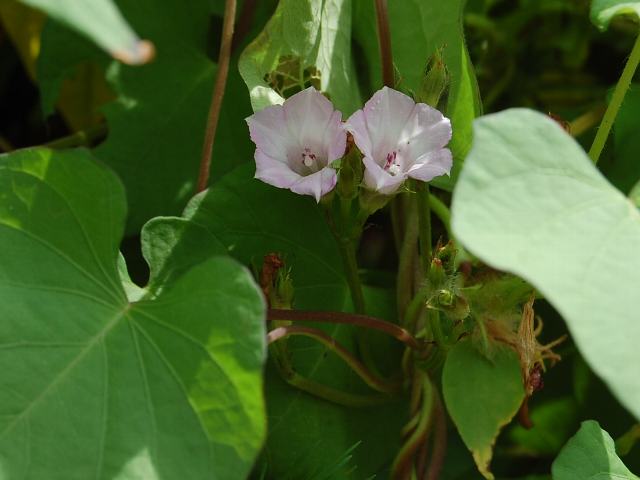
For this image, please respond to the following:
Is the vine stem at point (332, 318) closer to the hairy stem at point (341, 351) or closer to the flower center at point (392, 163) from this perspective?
the hairy stem at point (341, 351)

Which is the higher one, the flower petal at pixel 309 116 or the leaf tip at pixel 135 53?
the leaf tip at pixel 135 53

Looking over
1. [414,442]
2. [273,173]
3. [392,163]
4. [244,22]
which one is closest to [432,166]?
[392,163]

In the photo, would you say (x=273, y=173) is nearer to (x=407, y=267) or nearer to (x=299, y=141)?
(x=299, y=141)

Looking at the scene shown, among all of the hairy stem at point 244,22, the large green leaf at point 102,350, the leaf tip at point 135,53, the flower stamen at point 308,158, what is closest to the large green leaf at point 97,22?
the leaf tip at point 135,53

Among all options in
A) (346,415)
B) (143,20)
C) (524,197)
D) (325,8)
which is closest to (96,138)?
(143,20)

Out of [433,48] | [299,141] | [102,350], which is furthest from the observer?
[433,48]

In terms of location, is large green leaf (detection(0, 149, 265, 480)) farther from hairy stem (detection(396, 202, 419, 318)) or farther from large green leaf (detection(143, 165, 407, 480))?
hairy stem (detection(396, 202, 419, 318))
